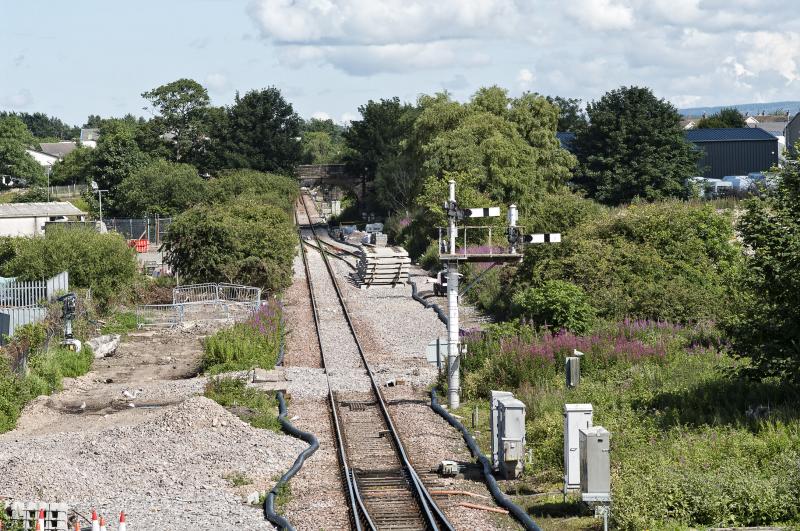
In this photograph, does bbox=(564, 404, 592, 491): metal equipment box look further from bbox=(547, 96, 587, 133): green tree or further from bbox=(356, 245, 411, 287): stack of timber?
bbox=(547, 96, 587, 133): green tree

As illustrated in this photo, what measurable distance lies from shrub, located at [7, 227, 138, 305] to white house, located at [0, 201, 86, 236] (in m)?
32.1

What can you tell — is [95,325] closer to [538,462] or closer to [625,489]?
[538,462]

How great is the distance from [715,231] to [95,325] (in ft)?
65.6

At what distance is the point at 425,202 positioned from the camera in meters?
57.1

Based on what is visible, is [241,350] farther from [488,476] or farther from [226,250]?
[226,250]

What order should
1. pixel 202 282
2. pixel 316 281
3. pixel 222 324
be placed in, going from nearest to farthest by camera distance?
pixel 222 324
pixel 202 282
pixel 316 281

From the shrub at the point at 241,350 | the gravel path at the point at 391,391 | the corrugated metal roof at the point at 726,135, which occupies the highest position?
the corrugated metal roof at the point at 726,135

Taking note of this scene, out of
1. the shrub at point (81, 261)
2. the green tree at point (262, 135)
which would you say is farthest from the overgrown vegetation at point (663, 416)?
the green tree at point (262, 135)

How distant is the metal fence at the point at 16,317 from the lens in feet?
97.6

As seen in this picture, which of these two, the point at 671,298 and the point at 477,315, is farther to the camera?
the point at 477,315

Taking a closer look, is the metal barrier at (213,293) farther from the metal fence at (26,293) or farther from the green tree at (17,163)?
the green tree at (17,163)

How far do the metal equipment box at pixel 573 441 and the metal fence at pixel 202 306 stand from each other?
74.7ft

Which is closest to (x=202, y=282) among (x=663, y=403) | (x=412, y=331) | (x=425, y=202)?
(x=412, y=331)

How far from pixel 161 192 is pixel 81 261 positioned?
41026 millimetres
